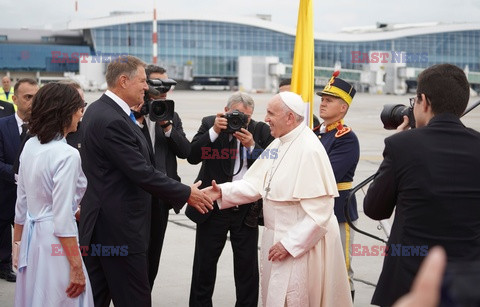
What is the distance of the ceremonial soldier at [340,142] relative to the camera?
539 centimetres

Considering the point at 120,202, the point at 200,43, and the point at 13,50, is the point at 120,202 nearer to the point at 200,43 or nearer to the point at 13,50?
the point at 13,50

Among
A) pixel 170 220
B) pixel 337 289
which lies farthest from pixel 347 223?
pixel 170 220

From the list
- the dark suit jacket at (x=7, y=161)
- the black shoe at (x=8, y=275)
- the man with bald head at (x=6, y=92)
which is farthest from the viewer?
the man with bald head at (x=6, y=92)

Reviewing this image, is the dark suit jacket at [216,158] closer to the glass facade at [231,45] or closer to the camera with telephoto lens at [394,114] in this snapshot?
the camera with telephoto lens at [394,114]

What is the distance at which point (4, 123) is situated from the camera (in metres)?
6.32

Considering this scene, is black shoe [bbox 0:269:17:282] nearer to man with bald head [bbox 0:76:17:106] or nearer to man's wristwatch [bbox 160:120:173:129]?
man's wristwatch [bbox 160:120:173:129]

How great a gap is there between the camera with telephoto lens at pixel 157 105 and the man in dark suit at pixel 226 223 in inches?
17.8

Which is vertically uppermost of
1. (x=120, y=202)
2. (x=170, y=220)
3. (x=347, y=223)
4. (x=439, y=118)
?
(x=439, y=118)

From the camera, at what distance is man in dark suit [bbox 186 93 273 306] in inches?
215

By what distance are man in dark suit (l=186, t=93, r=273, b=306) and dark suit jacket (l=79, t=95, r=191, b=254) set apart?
1270 millimetres

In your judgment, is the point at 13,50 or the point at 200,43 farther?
the point at 200,43

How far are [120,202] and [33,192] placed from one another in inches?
22.6

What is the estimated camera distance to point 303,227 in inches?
173

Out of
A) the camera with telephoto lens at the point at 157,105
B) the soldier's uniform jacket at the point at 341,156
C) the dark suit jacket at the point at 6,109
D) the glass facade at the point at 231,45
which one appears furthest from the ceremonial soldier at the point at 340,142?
the glass facade at the point at 231,45
